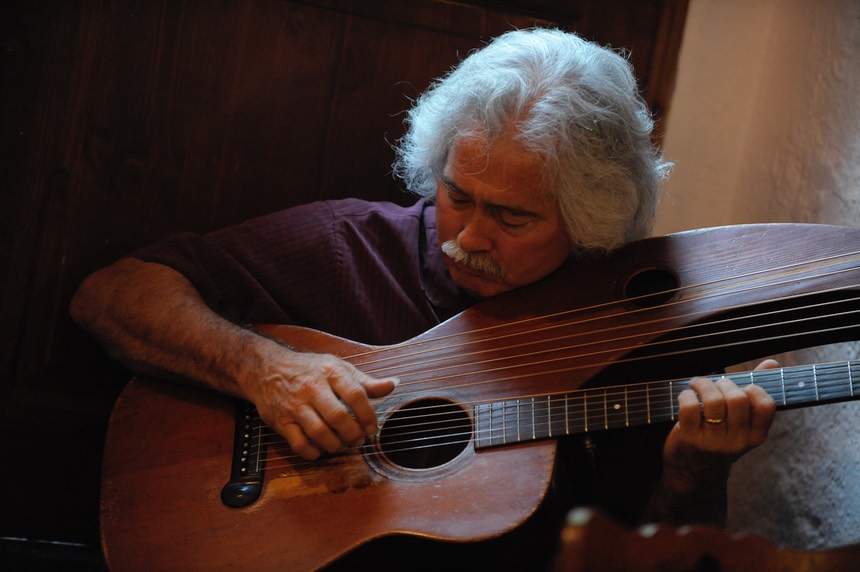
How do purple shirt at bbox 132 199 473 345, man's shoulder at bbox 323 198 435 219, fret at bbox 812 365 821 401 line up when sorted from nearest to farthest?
1. fret at bbox 812 365 821 401
2. purple shirt at bbox 132 199 473 345
3. man's shoulder at bbox 323 198 435 219

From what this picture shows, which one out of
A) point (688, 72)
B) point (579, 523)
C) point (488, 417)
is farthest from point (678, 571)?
point (688, 72)

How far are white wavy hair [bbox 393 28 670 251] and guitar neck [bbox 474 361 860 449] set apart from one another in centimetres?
34

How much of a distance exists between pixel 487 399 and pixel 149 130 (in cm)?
100

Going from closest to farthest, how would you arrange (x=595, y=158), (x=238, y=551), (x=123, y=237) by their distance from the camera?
(x=238, y=551)
(x=595, y=158)
(x=123, y=237)

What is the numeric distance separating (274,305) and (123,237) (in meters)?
0.45

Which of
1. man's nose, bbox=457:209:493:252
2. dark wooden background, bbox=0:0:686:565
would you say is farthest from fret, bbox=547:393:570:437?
dark wooden background, bbox=0:0:686:565

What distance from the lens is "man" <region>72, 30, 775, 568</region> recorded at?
4.45 ft

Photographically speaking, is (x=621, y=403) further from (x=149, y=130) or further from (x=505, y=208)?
(x=149, y=130)

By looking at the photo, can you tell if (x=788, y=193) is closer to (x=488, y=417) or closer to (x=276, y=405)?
(x=488, y=417)

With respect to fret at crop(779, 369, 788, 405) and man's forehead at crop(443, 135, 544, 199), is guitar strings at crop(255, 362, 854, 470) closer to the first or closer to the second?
fret at crop(779, 369, 788, 405)

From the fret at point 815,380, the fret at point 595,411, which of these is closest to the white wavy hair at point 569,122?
the fret at point 595,411

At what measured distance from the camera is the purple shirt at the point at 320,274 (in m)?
1.59

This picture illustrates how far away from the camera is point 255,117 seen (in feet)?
5.87

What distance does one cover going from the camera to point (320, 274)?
1629 millimetres
